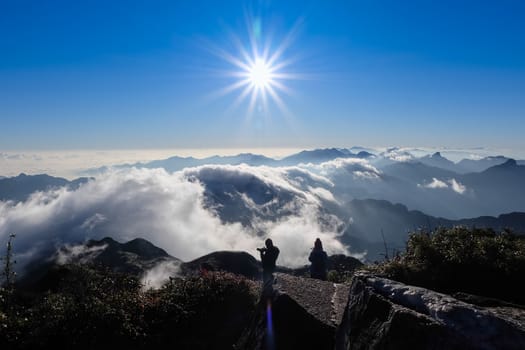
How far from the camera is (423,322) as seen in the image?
4023 millimetres

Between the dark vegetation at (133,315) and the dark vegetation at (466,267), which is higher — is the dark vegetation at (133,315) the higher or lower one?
the lower one

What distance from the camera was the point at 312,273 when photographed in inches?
608

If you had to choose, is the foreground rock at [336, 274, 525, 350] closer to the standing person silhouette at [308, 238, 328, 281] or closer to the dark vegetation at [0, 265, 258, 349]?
the dark vegetation at [0, 265, 258, 349]

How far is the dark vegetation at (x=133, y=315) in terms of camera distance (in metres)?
8.84

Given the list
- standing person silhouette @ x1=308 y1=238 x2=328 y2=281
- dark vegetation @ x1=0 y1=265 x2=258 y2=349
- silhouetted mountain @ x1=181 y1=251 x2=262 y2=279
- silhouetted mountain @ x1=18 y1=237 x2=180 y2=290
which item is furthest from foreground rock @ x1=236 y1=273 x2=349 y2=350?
silhouetted mountain @ x1=18 y1=237 x2=180 y2=290

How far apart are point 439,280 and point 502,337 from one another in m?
4.20

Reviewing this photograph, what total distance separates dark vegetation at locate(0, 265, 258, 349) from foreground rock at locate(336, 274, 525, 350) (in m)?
5.88

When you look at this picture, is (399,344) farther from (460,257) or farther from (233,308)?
(233,308)

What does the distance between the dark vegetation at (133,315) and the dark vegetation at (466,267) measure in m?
5.12

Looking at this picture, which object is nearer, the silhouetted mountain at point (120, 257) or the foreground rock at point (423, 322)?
the foreground rock at point (423, 322)

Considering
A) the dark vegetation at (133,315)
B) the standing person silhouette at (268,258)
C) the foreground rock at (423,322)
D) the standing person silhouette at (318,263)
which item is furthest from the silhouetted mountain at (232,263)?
the foreground rock at (423,322)

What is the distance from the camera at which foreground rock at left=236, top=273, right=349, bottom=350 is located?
6754 millimetres

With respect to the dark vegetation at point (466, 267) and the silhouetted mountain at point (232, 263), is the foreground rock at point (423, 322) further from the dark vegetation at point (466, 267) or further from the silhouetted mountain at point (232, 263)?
the silhouetted mountain at point (232, 263)

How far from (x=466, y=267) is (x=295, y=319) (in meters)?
3.71
